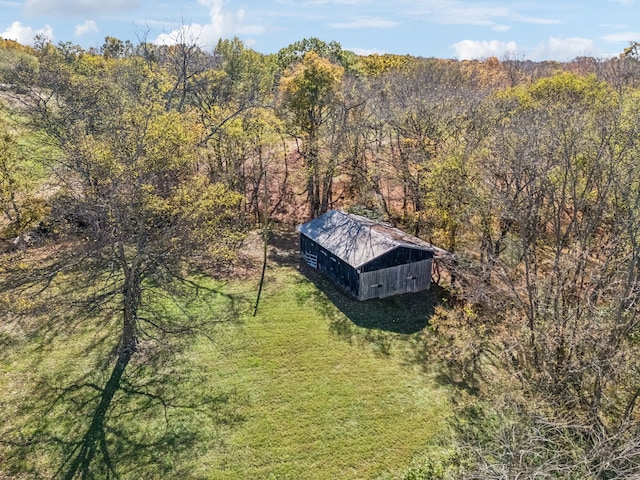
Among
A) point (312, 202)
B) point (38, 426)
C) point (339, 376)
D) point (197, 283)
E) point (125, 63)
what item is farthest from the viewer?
point (125, 63)

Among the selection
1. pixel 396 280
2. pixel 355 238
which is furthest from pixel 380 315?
pixel 355 238

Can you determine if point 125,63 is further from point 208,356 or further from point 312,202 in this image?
point 208,356

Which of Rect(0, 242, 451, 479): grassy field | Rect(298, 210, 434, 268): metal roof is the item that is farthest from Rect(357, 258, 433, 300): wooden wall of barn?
Rect(0, 242, 451, 479): grassy field

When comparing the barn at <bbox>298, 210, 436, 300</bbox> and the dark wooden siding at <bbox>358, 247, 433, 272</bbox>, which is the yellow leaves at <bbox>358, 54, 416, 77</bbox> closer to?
the barn at <bbox>298, 210, 436, 300</bbox>

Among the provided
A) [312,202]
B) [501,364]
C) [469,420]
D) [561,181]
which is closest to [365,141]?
[312,202]

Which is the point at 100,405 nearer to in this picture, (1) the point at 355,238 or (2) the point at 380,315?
(2) the point at 380,315

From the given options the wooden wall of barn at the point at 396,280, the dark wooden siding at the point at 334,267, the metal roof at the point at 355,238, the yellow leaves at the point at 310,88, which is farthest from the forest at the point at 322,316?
the metal roof at the point at 355,238

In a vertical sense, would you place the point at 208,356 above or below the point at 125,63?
below

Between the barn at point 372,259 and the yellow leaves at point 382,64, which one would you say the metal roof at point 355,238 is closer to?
the barn at point 372,259
